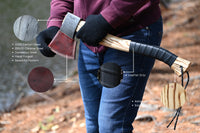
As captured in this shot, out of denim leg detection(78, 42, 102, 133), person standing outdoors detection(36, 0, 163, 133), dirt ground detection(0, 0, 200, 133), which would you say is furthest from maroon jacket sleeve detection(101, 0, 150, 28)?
dirt ground detection(0, 0, 200, 133)

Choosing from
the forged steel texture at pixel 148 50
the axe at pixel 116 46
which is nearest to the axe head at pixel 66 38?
the axe at pixel 116 46

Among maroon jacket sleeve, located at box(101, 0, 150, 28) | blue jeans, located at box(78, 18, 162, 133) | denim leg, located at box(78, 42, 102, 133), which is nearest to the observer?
maroon jacket sleeve, located at box(101, 0, 150, 28)

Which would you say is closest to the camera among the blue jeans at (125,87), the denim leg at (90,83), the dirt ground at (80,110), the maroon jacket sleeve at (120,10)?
the maroon jacket sleeve at (120,10)

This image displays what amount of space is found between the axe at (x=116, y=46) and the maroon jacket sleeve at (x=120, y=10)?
3.9 inches

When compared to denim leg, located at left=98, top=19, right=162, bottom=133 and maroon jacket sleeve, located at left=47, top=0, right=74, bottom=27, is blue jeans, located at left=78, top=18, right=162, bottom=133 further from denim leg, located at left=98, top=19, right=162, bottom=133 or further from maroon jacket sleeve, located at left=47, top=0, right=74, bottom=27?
maroon jacket sleeve, located at left=47, top=0, right=74, bottom=27

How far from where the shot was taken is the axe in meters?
1.10

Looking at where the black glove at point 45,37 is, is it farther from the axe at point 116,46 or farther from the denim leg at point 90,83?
the denim leg at point 90,83

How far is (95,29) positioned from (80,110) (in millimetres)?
2305

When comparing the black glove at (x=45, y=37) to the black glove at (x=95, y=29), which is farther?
the black glove at (x=45, y=37)

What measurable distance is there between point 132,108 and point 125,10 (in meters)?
0.51

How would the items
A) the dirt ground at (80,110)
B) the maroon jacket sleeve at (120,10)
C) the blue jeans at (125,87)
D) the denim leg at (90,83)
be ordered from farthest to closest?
the dirt ground at (80,110)
the denim leg at (90,83)
the blue jeans at (125,87)
the maroon jacket sleeve at (120,10)

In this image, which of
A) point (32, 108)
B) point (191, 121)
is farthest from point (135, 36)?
point (32, 108)

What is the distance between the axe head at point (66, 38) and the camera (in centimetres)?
121

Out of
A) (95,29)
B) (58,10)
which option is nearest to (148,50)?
(95,29)
